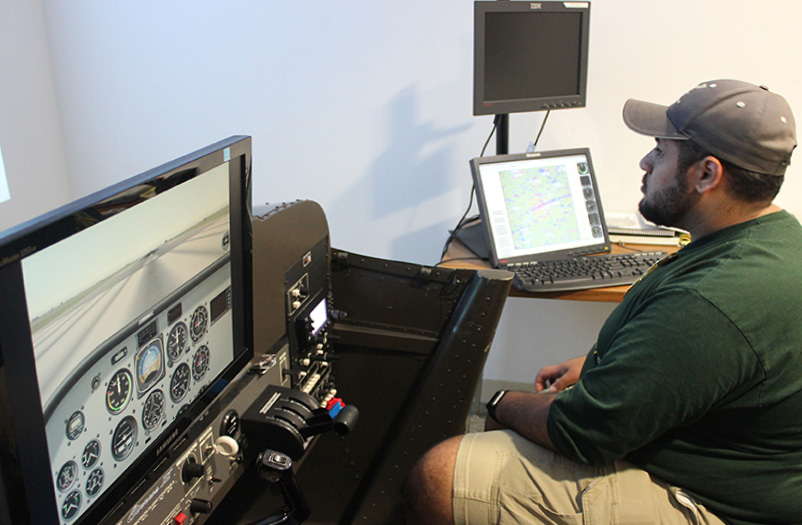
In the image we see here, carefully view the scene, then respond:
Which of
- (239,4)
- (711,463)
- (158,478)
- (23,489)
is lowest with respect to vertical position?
(711,463)

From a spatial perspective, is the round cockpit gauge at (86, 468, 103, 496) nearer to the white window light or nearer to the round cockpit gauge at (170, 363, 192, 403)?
the round cockpit gauge at (170, 363, 192, 403)

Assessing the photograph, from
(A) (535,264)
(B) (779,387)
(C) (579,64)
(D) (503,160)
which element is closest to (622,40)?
(C) (579,64)

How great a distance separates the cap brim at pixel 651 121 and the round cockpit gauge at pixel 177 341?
1052 mm

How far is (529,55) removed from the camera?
2158 millimetres

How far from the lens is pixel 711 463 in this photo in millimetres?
1275

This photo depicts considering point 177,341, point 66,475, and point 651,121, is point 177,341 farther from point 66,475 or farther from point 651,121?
point 651,121

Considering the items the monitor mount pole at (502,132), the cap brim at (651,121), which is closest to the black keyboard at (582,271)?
the monitor mount pole at (502,132)

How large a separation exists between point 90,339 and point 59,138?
2.36 meters

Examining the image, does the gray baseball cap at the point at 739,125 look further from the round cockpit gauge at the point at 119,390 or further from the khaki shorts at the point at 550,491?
the round cockpit gauge at the point at 119,390

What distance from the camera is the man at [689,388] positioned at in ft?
3.86

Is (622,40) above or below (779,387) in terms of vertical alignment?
above

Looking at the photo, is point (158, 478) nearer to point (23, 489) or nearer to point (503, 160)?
point (23, 489)

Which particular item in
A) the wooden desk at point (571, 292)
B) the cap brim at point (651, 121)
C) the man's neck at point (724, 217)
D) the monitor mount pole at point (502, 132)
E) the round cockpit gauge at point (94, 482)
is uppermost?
the cap brim at point (651, 121)

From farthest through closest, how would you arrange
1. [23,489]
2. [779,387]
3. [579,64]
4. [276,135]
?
[276,135] → [579,64] → [779,387] → [23,489]
